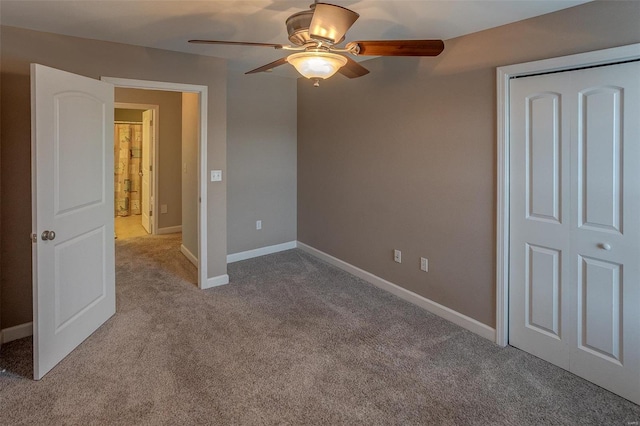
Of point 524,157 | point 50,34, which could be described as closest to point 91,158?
point 50,34

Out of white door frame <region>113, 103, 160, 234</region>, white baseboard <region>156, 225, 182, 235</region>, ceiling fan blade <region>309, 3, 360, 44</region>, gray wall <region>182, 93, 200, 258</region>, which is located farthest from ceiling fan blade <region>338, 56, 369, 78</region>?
white baseboard <region>156, 225, 182, 235</region>

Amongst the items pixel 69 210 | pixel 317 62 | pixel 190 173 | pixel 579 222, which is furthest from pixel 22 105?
pixel 579 222

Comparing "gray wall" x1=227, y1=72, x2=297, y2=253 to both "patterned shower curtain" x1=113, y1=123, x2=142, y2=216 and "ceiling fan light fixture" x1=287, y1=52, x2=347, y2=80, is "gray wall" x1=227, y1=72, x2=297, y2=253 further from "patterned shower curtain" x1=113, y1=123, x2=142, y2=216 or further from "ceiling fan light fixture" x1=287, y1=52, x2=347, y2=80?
"patterned shower curtain" x1=113, y1=123, x2=142, y2=216

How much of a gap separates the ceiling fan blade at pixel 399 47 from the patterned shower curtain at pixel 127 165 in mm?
6943

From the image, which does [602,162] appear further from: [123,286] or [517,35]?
[123,286]

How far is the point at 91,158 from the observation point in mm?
2738

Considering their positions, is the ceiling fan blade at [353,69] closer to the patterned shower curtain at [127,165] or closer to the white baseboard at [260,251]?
the white baseboard at [260,251]

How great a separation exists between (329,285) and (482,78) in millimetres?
2415

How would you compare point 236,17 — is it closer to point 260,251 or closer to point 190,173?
point 190,173

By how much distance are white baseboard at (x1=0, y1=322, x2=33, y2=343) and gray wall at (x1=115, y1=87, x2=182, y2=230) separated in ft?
11.5

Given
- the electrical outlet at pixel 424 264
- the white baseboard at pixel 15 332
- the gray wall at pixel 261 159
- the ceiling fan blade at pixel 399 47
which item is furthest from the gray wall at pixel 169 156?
the ceiling fan blade at pixel 399 47

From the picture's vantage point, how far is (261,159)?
4840 mm

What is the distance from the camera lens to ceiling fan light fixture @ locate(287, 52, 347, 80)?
182 centimetres

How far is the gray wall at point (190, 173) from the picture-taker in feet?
14.2
